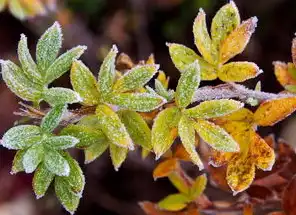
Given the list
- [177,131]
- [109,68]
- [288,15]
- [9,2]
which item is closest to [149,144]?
[177,131]

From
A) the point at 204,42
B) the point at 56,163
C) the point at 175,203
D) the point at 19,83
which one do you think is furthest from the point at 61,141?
the point at 175,203

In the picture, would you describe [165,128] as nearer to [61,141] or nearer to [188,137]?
[188,137]

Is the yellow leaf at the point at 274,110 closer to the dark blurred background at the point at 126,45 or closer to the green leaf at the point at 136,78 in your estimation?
the green leaf at the point at 136,78

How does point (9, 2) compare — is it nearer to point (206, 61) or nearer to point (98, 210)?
point (206, 61)

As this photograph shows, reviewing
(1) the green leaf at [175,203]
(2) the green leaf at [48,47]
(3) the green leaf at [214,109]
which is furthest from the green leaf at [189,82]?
(1) the green leaf at [175,203]

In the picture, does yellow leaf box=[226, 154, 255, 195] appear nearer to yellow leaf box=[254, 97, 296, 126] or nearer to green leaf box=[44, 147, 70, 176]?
yellow leaf box=[254, 97, 296, 126]
